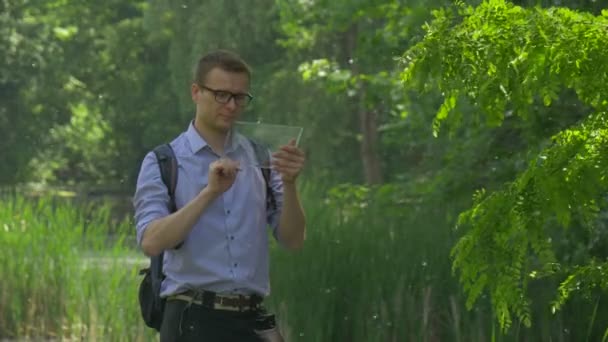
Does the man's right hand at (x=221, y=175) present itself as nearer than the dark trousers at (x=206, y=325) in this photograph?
Yes

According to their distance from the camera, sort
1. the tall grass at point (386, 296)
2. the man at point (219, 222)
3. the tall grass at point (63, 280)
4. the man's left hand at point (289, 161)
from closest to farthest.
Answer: the man's left hand at point (289, 161) → the man at point (219, 222) → the tall grass at point (386, 296) → the tall grass at point (63, 280)

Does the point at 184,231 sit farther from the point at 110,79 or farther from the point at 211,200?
the point at 110,79

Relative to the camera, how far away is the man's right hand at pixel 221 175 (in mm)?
4352

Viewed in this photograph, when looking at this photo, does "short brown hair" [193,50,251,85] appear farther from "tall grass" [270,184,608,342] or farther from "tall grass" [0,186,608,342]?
"tall grass" [270,184,608,342]

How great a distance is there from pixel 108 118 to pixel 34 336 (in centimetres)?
3577

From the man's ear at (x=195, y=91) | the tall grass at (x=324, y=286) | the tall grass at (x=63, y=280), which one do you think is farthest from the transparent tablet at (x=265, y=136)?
the tall grass at (x=63, y=280)

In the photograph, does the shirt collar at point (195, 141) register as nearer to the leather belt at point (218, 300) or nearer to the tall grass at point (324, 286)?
the leather belt at point (218, 300)

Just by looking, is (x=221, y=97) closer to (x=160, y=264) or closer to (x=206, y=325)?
(x=160, y=264)

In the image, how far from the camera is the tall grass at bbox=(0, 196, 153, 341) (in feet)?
30.6

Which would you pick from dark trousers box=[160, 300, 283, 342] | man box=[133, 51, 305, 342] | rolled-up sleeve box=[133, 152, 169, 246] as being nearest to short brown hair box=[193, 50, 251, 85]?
man box=[133, 51, 305, 342]

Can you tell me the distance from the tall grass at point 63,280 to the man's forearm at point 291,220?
4402mm

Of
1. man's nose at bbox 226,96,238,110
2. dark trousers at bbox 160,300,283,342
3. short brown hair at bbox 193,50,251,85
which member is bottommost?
dark trousers at bbox 160,300,283,342

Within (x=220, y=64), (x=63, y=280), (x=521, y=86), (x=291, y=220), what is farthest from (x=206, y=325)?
(x=63, y=280)

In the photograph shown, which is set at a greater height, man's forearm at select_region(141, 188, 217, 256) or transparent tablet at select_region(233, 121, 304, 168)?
transparent tablet at select_region(233, 121, 304, 168)
